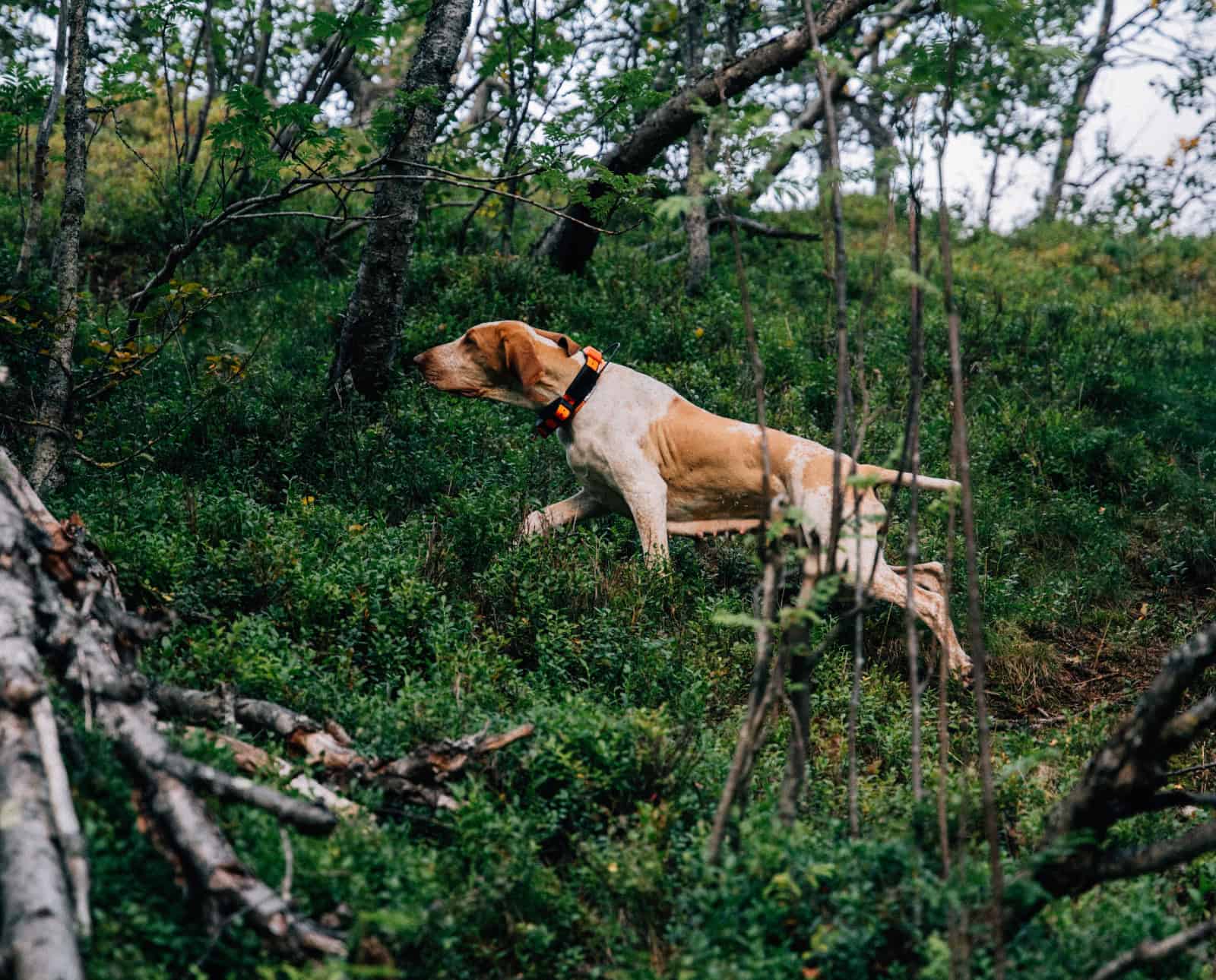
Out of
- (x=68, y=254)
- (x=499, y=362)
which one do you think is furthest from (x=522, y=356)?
(x=68, y=254)

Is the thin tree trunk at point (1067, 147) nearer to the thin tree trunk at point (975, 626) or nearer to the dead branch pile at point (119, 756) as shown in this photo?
the thin tree trunk at point (975, 626)

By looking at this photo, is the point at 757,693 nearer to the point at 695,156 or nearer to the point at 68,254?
the point at 68,254

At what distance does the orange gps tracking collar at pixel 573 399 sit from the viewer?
549 cm

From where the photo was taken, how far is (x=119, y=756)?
2.93 m

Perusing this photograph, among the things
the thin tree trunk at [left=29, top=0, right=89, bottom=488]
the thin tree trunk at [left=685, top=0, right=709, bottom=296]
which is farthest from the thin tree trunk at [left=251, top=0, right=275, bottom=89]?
the thin tree trunk at [left=29, top=0, right=89, bottom=488]

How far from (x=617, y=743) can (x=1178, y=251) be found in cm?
1228

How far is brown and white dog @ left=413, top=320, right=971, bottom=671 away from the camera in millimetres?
5438

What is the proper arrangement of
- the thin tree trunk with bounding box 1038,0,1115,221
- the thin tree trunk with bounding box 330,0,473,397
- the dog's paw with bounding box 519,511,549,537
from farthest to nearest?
the thin tree trunk with bounding box 1038,0,1115,221 → the thin tree trunk with bounding box 330,0,473,397 → the dog's paw with bounding box 519,511,549,537

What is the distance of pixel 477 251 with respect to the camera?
995cm

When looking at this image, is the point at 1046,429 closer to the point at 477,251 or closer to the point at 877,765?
the point at 877,765

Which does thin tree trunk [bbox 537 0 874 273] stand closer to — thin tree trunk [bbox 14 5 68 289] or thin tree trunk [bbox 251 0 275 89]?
thin tree trunk [bbox 251 0 275 89]

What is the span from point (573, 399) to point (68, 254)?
2.69m

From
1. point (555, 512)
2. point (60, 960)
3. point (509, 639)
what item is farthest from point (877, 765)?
point (60, 960)

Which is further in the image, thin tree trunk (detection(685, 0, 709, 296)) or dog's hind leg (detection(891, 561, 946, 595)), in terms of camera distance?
thin tree trunk (detection(685, 0, 709, 296))
